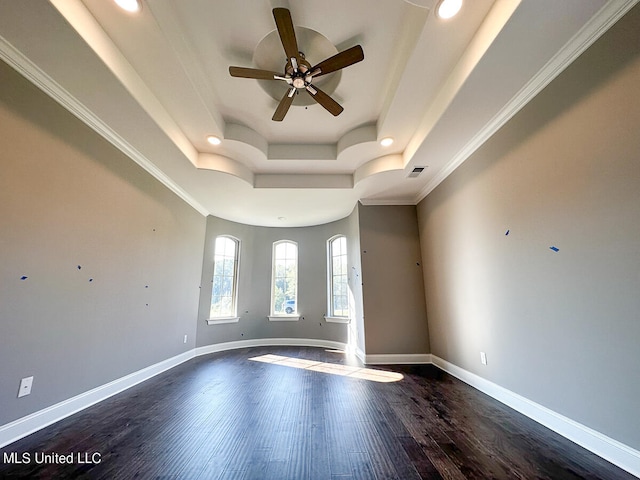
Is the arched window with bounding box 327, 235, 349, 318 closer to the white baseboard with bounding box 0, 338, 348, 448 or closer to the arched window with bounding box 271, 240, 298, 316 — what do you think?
the arched window with bounding box 271, 240, 298, 316

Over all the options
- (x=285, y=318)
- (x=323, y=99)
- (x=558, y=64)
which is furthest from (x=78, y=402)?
(x=558, y=64)

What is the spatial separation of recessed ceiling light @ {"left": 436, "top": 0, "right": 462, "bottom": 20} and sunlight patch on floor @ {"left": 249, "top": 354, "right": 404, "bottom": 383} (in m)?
3.44

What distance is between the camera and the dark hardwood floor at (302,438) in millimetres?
1475

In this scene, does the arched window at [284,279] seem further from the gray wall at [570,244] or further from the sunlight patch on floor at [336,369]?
the gray wall at [570,244]

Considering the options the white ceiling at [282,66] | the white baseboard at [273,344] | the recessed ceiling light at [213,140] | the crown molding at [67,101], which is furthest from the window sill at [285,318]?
the recessed ceiling light at [213,140]

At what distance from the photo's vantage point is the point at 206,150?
3.28 metres

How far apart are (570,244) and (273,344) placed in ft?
17.0

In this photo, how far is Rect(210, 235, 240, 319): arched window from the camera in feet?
16.8

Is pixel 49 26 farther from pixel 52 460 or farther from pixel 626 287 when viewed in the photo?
pixel 626 287

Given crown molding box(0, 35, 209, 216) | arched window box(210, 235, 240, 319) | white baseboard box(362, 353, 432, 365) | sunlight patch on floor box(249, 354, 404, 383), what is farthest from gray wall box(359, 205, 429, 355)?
crown molding box(0, 35, 209, 216)

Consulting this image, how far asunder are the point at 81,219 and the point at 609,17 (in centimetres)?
408

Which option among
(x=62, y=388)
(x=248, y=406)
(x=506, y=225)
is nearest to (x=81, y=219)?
(x=62, y=388)

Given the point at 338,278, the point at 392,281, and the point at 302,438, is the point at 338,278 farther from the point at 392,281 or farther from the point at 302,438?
the point at 302,438

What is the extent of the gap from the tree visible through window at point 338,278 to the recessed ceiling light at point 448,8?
13.2ft
